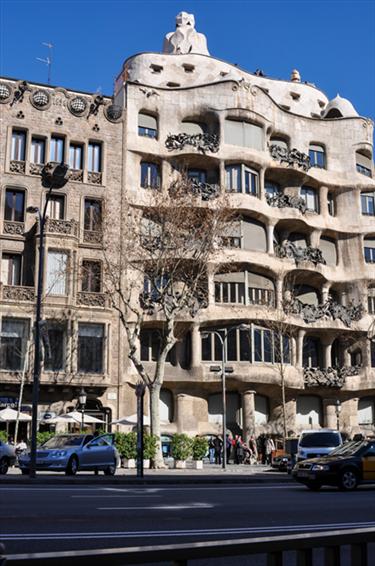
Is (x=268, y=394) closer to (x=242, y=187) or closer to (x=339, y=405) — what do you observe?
(x=339, y=405)

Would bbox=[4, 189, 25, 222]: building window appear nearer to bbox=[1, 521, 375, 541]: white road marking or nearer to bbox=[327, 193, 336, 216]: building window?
bbox=[327, 193, 336, 216]: building window

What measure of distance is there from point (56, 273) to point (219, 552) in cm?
3533

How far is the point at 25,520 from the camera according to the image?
960cm

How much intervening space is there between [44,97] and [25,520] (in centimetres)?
3425

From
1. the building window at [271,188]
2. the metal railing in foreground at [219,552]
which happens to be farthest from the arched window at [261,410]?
the metal railing in foreground at [219,552]

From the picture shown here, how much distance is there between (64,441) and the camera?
81.1 feet

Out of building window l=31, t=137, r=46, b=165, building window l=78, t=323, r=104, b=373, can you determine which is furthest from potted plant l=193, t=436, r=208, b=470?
building window l=31, t=137, r=46, b=165

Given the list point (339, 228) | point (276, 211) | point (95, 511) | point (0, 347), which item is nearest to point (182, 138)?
point (276, 211)

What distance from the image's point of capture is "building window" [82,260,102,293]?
39.3 metres

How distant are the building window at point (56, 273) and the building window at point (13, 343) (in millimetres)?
2277

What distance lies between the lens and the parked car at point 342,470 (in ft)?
58.0

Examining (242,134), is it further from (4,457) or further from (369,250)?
(4,457)

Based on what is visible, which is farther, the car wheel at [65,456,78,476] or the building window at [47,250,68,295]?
the building window at [47,250,68,295]

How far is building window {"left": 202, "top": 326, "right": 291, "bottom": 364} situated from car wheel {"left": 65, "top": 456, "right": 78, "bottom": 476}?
61.9 feet
